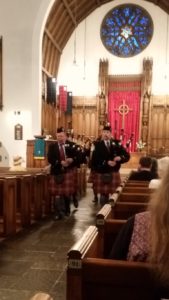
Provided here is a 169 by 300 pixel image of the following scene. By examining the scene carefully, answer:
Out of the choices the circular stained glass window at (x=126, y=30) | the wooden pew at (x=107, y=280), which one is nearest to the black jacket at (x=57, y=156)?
the wooden pew at (x=107, y=280)

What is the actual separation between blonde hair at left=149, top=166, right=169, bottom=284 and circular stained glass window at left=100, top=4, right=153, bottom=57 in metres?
17.2

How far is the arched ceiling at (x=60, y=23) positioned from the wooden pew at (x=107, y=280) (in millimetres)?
14163

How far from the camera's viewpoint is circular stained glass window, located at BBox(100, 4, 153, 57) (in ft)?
57.7

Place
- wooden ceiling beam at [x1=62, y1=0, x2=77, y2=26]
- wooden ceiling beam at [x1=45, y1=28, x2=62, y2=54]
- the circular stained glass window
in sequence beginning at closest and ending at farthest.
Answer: wooden ceiling beam at [x1=45, y1=28, x2=62, y2=54] → wooden ceiling beam at [x1=62, y1=0, x2=77, y2=26] → the circular stained glass window

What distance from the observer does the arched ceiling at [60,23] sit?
14945 millimetres

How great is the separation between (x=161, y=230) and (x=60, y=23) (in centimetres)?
1611

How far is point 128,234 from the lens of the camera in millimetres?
1637

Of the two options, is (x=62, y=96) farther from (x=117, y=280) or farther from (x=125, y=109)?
(x=117, y=280)

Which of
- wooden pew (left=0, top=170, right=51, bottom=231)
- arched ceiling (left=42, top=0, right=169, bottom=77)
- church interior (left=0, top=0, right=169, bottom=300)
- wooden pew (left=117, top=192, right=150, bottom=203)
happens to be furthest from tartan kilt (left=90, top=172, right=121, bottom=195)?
arched ceiling (left=42, top=0, right=169, bottom=77)

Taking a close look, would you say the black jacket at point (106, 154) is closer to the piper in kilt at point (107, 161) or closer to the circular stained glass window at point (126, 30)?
the piper in kilt at point (107, 161)

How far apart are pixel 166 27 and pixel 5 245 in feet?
51.4

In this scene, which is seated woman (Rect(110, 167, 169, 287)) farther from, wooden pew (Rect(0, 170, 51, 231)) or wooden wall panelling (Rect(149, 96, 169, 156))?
wooden wall panelling (Rect(149, 96, 169, 156))

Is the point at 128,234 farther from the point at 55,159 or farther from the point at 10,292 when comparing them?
the point at 55,159

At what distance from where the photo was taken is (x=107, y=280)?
1519 millimetres
